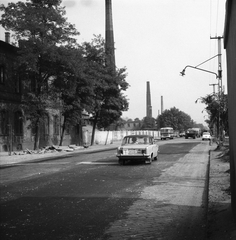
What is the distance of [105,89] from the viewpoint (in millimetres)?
41938

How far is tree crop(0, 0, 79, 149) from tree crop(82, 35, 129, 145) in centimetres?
957

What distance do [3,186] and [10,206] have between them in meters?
3.28

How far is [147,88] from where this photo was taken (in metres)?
105

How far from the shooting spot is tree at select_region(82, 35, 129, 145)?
137ft

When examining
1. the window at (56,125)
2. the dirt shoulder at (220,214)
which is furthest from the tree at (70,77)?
the dirt shoulder at (220,214)

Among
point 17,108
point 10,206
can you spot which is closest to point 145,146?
point 10,206

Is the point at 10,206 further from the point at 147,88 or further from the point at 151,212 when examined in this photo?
the point at 147,88

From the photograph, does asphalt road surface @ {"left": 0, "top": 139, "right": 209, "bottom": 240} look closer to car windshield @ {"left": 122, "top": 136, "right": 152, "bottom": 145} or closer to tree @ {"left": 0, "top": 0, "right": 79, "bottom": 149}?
car windshield @ {"left": 122, "top": 136, "right": 152, "bottom": 145}

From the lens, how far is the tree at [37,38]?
2884cm

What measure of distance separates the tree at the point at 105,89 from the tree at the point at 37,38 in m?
9.57

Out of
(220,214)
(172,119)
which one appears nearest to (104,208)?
(220,214)

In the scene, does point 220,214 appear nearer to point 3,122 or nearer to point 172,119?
point 3,122

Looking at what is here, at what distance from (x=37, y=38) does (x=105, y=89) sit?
45.7 ft

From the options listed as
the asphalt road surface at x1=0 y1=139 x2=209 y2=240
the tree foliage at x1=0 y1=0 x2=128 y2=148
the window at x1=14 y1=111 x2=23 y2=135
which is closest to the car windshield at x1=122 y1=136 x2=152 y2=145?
the asphalt road surface at x1=0 y1=139 x2=209 y2=240
